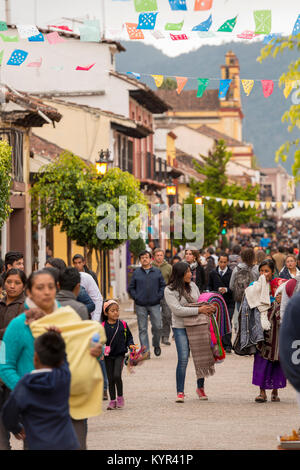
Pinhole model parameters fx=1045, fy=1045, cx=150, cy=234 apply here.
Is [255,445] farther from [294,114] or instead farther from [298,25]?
[298,25]

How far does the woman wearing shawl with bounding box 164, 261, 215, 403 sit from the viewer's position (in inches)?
479

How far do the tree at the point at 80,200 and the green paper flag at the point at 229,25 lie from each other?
9.08 meters

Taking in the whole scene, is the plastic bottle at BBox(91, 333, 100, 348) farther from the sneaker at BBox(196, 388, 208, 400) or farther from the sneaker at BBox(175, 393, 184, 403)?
the sneaker at BBox(196, 388, 208, 400)

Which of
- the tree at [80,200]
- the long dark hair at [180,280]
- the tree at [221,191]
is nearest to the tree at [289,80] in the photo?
the long dark hair at [180,280]

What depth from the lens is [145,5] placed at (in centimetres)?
1338

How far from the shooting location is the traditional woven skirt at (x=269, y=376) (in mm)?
12008

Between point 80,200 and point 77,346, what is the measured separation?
17598mm

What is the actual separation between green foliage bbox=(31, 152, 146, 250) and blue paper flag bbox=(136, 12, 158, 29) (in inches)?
362

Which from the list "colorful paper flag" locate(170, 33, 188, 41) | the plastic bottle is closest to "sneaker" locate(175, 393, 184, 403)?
"colorful paper flag" locate(170, 33, 188, 41)

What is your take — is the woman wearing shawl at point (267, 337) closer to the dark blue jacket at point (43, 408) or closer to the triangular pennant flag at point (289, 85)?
the triangular pennant flag at point (289, 85)
